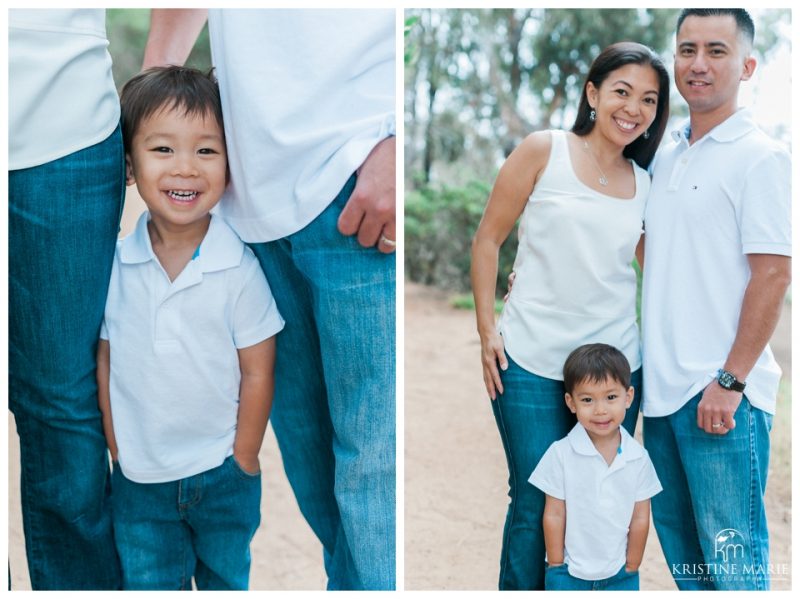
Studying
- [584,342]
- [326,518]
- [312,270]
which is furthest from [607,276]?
[326,518]

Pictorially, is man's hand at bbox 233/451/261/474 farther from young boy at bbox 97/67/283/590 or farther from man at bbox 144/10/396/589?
man at bbox 144/10/396/589

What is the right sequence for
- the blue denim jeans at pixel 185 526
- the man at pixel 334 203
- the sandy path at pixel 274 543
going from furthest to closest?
the sandy path at pixel 274 543
the blue denim jeans at pixel 185 526
the man at pixel 334 203

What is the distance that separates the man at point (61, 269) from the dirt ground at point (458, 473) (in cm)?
131

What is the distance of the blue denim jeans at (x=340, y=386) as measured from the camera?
2037 millimetres

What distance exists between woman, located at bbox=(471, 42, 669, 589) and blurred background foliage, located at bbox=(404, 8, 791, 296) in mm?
5138

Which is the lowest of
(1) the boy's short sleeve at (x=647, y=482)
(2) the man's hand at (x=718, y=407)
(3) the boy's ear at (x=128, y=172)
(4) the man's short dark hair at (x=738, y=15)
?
(1) the boy's short sleeve at (x=647, y=482)

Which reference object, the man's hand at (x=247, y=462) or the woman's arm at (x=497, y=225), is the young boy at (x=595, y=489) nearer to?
the woman's arm at (x=497, y=225)

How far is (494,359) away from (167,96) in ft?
3.66

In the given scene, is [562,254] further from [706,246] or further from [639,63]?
[639,63]

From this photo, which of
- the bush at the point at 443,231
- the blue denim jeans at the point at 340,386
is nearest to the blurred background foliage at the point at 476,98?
the bush at the point at 443,231

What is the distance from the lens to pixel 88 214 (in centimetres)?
206

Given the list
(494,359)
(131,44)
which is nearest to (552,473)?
(494,359)

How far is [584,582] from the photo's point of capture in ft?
7.82

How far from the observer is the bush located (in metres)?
8.04
